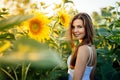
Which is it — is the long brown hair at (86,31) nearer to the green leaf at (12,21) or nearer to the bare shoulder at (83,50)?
the bare shoulder at (83,50)

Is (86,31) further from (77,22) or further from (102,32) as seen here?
(102,32)

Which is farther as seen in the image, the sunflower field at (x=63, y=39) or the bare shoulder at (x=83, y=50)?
the bare shoulder at (x=83, y=50)

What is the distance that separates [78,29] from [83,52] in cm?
15

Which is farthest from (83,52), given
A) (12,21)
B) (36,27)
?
(12,21)

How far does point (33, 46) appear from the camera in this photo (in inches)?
8.0

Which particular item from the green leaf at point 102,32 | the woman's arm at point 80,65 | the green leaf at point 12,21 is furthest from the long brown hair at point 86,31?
the green leaf at point 12,21

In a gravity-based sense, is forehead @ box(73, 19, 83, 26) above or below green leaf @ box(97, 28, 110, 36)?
above

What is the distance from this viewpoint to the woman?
2131 millimetres

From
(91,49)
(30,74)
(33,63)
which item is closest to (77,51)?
(91,49)

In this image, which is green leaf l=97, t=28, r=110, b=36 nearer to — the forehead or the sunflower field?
the sunflower field

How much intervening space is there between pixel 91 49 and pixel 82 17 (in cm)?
23

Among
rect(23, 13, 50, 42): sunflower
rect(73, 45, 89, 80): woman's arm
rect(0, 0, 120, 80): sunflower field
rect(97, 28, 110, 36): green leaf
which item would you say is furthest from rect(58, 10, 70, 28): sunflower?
rect(23, 13, 50, 42): sunflower

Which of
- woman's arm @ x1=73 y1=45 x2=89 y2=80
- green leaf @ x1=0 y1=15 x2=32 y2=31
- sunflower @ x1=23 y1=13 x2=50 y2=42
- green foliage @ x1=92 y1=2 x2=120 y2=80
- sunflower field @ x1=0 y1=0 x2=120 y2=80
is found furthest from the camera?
green foliage @ x1=92 y1=2 x2=120 y2=80

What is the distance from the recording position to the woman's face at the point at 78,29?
221cm
